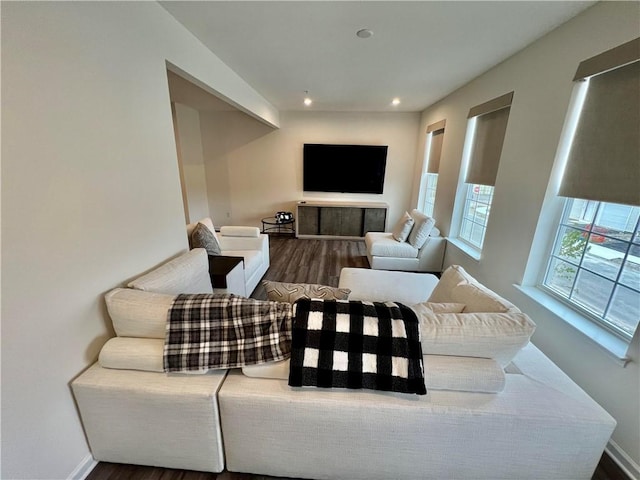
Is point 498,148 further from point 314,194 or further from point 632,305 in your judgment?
point 314,194

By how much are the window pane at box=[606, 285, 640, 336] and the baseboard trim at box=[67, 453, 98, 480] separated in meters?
2.92

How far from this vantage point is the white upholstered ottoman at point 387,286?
204 cm

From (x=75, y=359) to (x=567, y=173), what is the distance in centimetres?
314

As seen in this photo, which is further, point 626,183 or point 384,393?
point 626,183

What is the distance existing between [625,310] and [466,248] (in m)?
1.69

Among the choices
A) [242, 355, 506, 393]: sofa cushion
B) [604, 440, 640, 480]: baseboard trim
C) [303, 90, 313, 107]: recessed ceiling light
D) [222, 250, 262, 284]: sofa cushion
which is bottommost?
[604, 440, 640, 480]: baseboard trim

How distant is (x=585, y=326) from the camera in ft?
5.10

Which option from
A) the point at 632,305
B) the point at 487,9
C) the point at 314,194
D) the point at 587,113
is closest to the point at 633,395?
the point at 632,305

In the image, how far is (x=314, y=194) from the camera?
17.6ft

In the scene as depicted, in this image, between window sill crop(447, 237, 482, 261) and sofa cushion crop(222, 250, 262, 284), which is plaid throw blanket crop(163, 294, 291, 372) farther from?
window sill crop(447, 237, 482, 261)

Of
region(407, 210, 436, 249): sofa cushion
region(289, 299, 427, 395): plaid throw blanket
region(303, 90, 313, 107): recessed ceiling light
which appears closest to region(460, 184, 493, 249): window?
region(407, 210, 436, 249): sofa cushion

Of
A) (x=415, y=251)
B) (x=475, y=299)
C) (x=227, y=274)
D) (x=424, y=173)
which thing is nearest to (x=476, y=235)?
(x=415, y=251)

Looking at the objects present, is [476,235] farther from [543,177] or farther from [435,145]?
[435,145]

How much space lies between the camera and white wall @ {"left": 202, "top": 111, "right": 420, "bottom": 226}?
16.2ft
